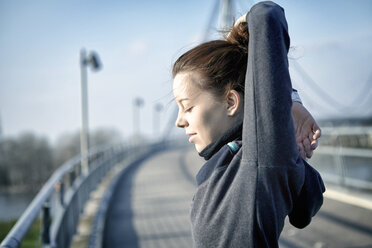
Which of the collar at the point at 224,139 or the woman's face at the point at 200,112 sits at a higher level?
the woman's face at the point at 200,112

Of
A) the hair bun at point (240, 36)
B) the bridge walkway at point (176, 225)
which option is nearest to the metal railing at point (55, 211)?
the bridge walkway at point (176, 225)

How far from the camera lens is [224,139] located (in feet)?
3.58

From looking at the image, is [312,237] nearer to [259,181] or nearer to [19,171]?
[259,181]

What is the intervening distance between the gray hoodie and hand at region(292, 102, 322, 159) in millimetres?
192

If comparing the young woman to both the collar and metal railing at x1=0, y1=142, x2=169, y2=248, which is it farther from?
metal railing at x1=0, y1=142, x2=169, y2=248

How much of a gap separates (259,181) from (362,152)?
17.0 ft

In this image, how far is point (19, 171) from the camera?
5150 cm

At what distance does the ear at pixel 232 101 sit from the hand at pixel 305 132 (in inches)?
9.1

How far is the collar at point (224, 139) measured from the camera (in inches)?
42.8

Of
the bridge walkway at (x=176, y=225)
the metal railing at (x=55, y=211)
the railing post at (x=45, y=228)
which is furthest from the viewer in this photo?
the bridge walkway at (x=176, y=225)

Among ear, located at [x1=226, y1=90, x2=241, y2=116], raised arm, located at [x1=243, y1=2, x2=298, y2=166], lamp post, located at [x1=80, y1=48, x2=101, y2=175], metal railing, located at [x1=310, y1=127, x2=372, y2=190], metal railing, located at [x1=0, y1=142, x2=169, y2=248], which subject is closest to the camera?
raised arm, located at [x1=243, y1=2, x2=298, y2=166]

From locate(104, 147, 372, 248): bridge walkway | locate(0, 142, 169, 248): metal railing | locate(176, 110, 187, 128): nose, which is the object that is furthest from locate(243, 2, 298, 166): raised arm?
locate(104, 147, 372, 248): bridge walkway

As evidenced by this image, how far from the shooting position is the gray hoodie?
924 mm

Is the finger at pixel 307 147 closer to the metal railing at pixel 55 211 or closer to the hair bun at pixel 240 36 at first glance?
the hair bun at pixel 240 36
